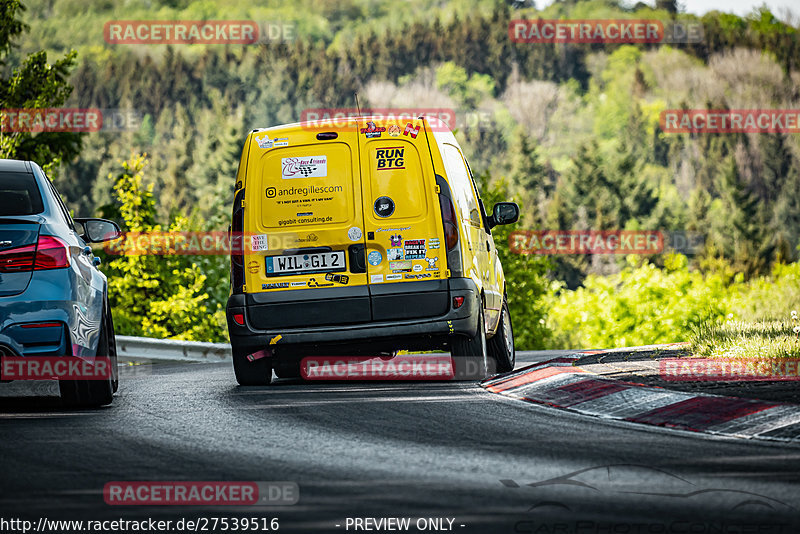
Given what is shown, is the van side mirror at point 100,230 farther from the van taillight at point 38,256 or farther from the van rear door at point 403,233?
the van rear door at point 403,233

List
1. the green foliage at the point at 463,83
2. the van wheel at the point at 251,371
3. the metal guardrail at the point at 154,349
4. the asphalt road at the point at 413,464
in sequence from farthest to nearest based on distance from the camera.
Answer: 1. the green foliage at the point at 463,83
2. the metal guardrail at the point at 154,349
3. the van wheel at the point at 251,371
4. the asphalt road at the point at 413,464

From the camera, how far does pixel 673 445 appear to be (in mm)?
6391

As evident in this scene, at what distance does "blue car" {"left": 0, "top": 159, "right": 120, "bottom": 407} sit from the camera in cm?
777

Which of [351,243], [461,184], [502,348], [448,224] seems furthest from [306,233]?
[502,348]

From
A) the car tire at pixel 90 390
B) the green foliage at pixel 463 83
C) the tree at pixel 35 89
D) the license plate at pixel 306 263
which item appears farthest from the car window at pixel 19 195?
the green foliage at pixel 463 83

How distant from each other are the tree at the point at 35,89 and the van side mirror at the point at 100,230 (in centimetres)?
1915

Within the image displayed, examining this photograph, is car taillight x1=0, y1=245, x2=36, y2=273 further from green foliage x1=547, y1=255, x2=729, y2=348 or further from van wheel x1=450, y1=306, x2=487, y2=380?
green foliage x1=547, y1=255, x2=729, y2=348

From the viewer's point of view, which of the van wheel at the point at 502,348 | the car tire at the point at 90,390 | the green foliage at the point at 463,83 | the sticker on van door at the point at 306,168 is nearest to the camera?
the car tire at the point at 90,390

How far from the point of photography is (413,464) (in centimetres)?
580

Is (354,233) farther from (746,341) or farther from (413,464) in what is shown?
(413,464)

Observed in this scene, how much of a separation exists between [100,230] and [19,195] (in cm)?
86

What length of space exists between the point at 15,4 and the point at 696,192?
277 feet

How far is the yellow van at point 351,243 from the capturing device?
10.0m

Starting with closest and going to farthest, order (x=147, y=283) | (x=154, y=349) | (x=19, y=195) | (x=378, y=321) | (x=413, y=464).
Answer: (x=413, y=464), (x=19, y=195), (x=378, y=321), (x=154, y=349), (x=147, y=283)
